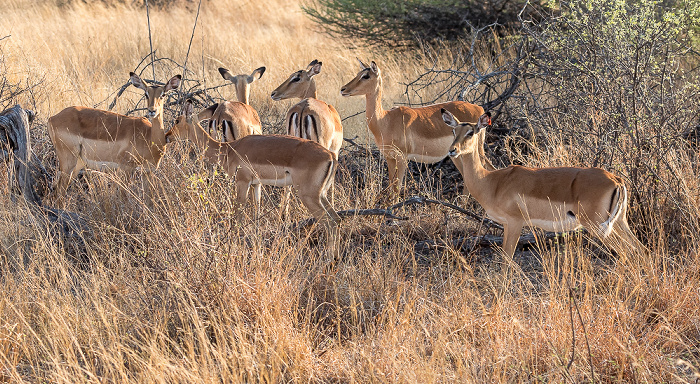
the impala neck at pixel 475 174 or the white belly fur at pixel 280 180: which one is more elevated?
the impala neck at pixel 475 174

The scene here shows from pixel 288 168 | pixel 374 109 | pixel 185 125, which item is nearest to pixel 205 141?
pixel 185 125

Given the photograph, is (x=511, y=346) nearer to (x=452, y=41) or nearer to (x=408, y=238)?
(x=408, y=238)

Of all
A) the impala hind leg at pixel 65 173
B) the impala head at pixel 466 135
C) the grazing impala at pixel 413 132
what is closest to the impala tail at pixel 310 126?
the grazing impala at pixel 413 132

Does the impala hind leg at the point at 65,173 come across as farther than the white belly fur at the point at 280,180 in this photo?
Yes

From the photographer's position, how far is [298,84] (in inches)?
283

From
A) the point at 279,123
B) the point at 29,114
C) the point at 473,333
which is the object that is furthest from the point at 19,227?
the point at 279,123

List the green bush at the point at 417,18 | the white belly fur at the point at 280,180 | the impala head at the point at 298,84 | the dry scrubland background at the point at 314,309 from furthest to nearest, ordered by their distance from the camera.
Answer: the green bush at the point at 417,18, the impala head at the point at 298,84, the white belly fur at the point at 280,180, the dry scrubland background at the point at 314,309

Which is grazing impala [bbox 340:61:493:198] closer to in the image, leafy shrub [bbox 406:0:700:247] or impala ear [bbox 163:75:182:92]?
leafy shrub [bbox 406:0:700:247]

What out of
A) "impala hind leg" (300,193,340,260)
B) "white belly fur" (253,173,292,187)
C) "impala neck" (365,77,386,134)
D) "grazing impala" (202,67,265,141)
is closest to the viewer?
"impala hind leg" (300,193,340,260)

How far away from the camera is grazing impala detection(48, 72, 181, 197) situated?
584cm

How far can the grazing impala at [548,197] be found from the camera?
384cm

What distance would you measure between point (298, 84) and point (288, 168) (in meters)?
2.57

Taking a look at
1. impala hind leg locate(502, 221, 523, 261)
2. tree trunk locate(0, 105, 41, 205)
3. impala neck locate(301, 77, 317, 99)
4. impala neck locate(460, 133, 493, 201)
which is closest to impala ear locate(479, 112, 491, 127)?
impala neck locate(460, 133, 493, 201)

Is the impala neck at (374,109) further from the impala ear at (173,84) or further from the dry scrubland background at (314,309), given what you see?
the dry scrubland background at (314,309)
